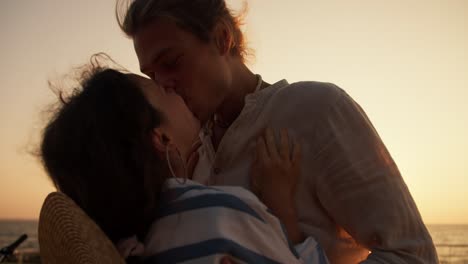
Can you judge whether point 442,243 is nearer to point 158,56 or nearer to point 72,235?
point 158,56

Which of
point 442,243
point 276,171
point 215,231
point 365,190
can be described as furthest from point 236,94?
point 442,243

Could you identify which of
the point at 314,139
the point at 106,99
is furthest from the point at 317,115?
the point at 106,99

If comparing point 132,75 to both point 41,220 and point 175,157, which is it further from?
point 41,220

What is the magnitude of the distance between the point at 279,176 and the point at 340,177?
0.25 m

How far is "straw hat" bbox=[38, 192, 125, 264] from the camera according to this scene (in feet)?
4.80

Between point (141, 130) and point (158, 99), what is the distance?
27cm

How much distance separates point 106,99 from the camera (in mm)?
1764

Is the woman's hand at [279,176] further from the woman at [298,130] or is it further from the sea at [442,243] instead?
the sea at [442,243]

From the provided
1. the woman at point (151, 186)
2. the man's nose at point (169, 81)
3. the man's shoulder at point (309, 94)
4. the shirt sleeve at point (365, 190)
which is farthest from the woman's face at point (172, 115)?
the shirt sleeve at point (365, 190)

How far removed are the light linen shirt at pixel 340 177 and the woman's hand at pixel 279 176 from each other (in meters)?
0.06

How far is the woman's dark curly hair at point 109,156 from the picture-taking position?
161 cm

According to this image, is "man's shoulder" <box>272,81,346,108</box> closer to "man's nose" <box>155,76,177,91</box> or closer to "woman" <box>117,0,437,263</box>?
"woman" <box>117,0,437,263</box>

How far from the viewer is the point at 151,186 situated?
63.8 inches

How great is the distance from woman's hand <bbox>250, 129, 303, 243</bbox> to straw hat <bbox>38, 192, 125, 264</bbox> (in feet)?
2.15
